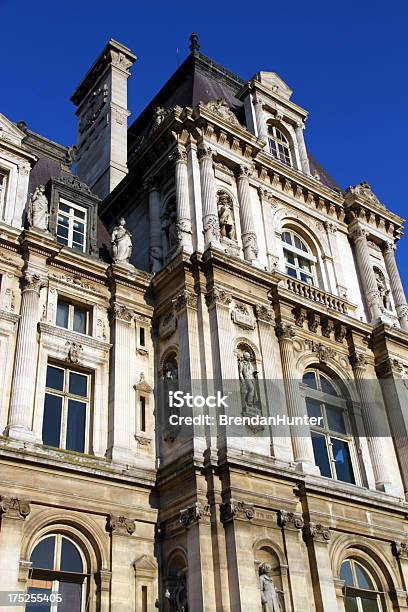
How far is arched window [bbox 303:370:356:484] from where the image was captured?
22.0m

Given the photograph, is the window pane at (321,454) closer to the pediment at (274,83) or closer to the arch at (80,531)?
the arch at (80,531)

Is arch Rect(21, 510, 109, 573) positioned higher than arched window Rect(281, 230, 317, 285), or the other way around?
arched window Rect(281, 230, 317, 285)

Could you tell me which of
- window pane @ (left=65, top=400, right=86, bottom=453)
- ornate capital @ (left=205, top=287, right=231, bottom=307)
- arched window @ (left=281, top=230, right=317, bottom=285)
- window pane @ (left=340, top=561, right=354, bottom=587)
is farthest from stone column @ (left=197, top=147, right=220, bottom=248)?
window pane @ (left=340, top=561, right=354, bottom=587)

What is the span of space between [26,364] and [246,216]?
30.9 feet

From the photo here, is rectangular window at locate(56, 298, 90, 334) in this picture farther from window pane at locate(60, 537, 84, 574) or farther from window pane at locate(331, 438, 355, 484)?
window pane at locate(331, 438, 355, 484)

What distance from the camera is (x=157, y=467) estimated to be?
19.7 meters

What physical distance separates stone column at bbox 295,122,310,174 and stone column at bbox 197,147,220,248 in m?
6.23

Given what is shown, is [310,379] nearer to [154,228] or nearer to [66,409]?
[154,228]

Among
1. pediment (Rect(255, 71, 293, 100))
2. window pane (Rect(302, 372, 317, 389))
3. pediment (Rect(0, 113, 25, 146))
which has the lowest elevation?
window pane (Rect(302, 372, 317, 389))

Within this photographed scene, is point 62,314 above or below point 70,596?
above

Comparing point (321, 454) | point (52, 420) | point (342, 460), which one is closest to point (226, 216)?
point (321, 454)

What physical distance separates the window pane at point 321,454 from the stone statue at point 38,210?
33.5 ft

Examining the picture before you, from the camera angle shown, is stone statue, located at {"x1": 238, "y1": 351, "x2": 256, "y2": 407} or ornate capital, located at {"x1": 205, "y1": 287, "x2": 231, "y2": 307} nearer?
stone statue, located at {"x1": 238, "y1": 351, "x2": 256, "y2": 407}

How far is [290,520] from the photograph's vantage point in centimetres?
1848
